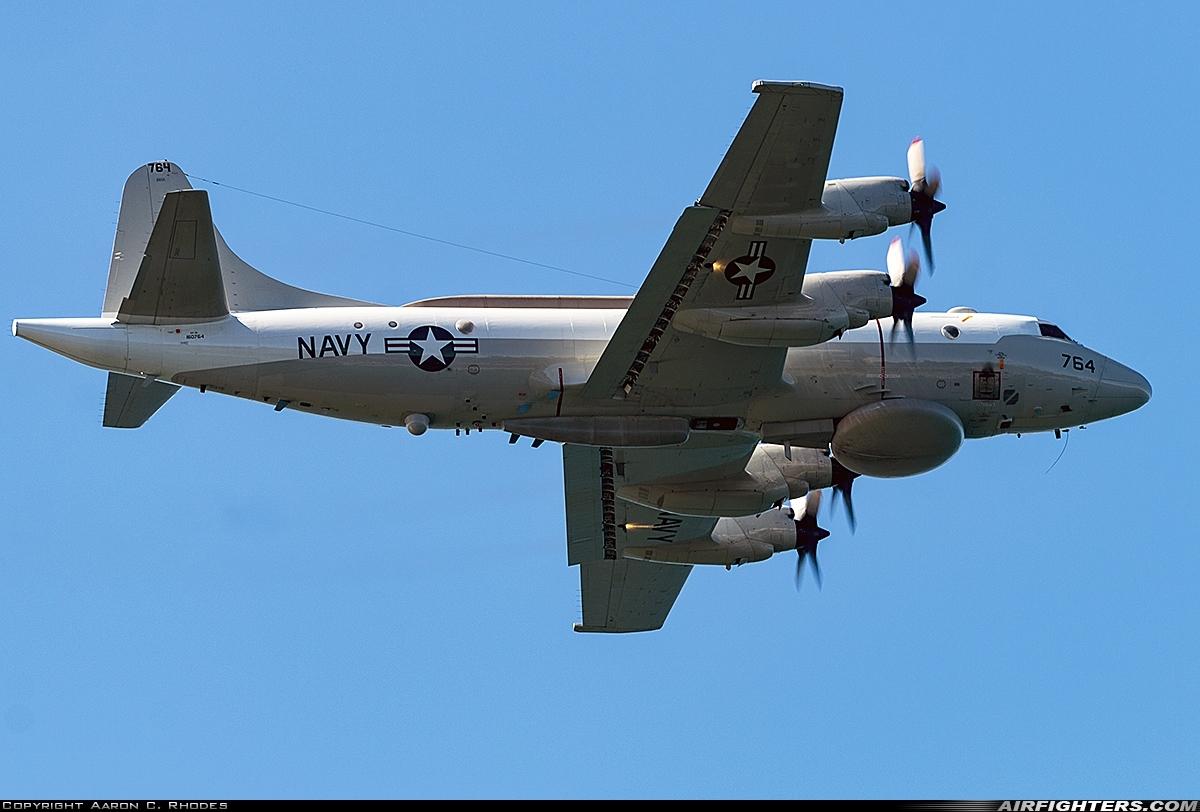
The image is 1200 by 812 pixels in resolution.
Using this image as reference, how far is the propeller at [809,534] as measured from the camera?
39125 millimetres

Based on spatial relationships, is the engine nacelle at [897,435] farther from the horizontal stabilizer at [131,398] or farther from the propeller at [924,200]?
the horizontal stabilizer at [131,398]

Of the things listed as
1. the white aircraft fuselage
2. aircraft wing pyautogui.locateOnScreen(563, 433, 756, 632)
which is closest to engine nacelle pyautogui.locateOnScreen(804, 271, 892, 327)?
the white aircraft fuselage

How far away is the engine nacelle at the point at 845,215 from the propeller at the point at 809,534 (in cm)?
858

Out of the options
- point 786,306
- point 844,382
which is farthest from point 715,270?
point 844,382

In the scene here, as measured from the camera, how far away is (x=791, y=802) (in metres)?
25.7

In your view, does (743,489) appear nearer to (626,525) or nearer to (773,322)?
(626,525)

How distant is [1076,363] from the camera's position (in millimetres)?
35688

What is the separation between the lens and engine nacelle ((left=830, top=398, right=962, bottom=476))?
1335 inches

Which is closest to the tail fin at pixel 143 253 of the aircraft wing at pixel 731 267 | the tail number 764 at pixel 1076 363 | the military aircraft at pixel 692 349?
the military aircraft at pixel 692 349

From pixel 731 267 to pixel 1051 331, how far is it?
8.17 metres

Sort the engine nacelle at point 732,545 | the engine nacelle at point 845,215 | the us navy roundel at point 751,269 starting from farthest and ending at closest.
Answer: the engine nacelle at point 732,545 < the us navy roundel at point 751,269 < the engine nacelle at point 845,215

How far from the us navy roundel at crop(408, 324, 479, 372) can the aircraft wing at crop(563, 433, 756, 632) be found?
4540 mm

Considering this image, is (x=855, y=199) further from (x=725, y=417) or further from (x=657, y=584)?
(x=657, y=584)

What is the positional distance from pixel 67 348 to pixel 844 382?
13.7m
